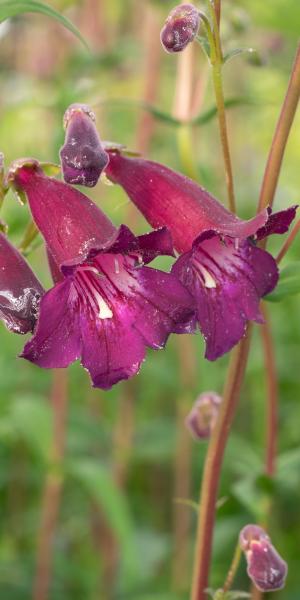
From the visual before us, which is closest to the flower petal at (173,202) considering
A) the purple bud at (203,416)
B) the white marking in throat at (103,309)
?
the white marking in throat at (103,309)

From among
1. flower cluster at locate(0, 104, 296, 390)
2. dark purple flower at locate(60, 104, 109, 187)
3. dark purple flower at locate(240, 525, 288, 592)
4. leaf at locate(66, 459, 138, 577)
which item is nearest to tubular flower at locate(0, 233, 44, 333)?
flower cluster at locate(0, 104, 296, 390)

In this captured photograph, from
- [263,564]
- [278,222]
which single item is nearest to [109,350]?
[278,222]

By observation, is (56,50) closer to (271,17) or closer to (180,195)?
(271,17)

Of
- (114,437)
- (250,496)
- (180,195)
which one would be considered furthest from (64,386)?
(180,195)

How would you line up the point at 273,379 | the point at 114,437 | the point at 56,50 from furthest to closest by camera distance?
1. the point at 56,50
2. the point at 114,437
3. the point at 273,379

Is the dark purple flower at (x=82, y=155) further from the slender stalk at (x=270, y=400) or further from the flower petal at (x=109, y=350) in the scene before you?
the slender stalk at (x=270, y=400)
